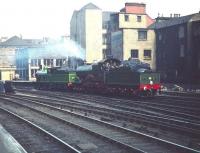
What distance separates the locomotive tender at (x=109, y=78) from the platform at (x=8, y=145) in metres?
14.4

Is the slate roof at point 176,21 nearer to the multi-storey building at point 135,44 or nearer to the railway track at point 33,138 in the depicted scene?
the multi-storey building at point 135,44

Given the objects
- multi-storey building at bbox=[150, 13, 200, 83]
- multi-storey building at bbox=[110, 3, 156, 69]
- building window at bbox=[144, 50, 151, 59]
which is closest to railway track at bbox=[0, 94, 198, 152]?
multi-storey building at bbox=[150, 13, 200, 83]

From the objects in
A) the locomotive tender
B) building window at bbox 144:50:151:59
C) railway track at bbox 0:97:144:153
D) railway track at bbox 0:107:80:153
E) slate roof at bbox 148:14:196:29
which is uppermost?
slate roof at bbox 148:14:196:29

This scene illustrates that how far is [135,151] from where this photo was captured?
10.0 metres

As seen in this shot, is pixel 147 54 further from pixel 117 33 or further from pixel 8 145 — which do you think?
pixel 8 145

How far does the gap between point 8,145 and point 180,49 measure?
39422 millimetres

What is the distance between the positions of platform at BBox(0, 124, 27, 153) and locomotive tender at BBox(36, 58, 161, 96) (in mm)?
14362

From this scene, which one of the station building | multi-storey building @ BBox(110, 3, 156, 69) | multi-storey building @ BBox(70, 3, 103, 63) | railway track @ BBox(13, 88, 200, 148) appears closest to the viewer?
railway track @ BBox(13, 88, 200, 148)

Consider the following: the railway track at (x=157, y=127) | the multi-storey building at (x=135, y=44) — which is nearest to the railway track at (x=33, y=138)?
the railway track at (x=157, y=127)

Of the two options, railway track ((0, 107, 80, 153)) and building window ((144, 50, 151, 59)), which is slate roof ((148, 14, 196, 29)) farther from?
railway track ((0, 107, 80, 153))

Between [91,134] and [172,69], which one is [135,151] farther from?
[172,69]

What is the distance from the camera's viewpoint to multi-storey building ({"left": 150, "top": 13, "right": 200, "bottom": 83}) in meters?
43.9

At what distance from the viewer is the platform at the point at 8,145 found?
10641mm

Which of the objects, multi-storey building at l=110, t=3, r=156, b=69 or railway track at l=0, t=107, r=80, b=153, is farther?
multi-storey building at l=110, t=3, r=156, b=69
